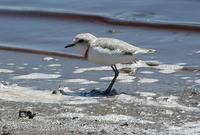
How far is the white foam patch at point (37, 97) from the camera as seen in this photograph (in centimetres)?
759

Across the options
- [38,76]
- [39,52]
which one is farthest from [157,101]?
[39,52]

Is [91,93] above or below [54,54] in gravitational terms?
above

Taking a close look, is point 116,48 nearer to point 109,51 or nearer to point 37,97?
point 109,51

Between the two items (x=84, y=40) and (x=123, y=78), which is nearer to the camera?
(x=84, y=40)

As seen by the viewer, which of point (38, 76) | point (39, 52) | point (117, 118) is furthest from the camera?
point (39, 52)

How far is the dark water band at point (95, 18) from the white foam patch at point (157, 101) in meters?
4.31

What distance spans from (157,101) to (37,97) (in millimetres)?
1273

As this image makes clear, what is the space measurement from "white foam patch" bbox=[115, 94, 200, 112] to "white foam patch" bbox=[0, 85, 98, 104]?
0.32m

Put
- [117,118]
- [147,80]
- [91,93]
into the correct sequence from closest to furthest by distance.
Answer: [117,118] < [91,93] < [147,80]

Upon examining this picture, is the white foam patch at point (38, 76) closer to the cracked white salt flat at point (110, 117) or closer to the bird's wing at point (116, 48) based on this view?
the bird's wing at point (116, 48)

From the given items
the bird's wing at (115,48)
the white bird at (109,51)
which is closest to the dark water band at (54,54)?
the white bird at (109,51)

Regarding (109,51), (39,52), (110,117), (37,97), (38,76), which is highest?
(109,51)

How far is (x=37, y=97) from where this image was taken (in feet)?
25.6

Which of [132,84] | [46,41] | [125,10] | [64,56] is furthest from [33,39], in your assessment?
[132,84]
